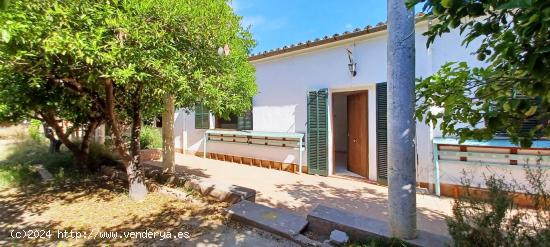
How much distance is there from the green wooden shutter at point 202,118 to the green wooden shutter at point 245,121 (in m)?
Answer: 1.69


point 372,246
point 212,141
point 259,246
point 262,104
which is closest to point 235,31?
point 259,246

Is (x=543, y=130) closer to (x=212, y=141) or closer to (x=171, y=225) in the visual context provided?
(x=171, y=225)

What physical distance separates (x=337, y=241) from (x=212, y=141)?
8.29 m

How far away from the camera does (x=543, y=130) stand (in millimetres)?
1570

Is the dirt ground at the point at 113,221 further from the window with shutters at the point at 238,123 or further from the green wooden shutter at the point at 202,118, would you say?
the green wooden shutter at the point at 202,118

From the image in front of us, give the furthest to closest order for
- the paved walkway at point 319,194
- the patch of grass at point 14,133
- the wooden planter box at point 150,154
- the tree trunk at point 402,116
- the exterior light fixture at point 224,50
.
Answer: the patch of grass at point 14,133 < the wooden planter box at point 150,154 < the paved walkway at point 319,194 < the exterior light fixture at point 224,50 < the tree trunk at point 402,116

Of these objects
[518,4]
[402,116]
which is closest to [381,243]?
[402,116]

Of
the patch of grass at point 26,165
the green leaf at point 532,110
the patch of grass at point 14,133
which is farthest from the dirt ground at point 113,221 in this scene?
the patch of grass at point 14,133

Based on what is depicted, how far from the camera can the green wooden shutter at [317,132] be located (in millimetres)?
7742

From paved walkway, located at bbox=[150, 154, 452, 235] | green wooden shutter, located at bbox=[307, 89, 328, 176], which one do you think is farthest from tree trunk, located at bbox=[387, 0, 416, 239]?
green wooden shutter, located at bbox=[307, 89, 328, 176]

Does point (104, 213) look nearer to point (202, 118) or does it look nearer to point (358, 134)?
point (358, 134)

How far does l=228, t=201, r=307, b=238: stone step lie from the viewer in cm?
374

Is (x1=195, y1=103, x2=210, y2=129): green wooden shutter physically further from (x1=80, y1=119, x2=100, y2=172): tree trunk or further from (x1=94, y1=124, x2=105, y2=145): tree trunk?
(x1=80, y1=119, x2=100, y2=172): tree trunk

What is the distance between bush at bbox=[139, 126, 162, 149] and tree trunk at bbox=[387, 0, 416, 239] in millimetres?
10029
